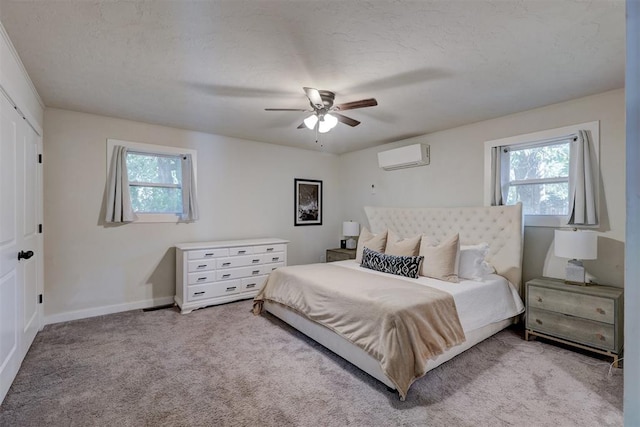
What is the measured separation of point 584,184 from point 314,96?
9.24ft

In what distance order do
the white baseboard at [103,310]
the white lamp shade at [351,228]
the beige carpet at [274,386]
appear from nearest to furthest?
the beige carpet at [274,386], the white baseboard at [103,310], the white lamp shade at [351,228]

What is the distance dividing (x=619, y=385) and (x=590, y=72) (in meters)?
2.49

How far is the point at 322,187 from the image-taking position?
5.88 metres

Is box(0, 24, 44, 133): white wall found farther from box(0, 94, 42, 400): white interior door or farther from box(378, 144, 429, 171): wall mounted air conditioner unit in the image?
box(378, 144, 429, 171): wall mounted air conditioner unit

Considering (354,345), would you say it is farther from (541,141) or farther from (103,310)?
(103,310)

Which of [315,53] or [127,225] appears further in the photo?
[127,225]

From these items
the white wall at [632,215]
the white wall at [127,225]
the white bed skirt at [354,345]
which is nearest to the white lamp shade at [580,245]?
the white bed skirt at [354,345]

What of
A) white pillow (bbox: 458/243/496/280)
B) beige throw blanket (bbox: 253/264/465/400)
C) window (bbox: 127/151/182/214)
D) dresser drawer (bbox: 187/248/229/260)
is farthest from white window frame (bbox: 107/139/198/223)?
white pillow (bbox: 458/243/496/280)

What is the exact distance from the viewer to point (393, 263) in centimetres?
347

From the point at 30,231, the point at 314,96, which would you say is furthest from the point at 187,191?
the point at 314,96

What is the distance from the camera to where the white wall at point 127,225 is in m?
3.54

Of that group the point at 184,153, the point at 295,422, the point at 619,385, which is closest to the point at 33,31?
the point at 184,153

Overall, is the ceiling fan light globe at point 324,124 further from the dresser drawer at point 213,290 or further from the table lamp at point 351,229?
the table lamp at point 351,229

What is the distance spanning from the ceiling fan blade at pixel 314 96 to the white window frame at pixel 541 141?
2.37 meters
